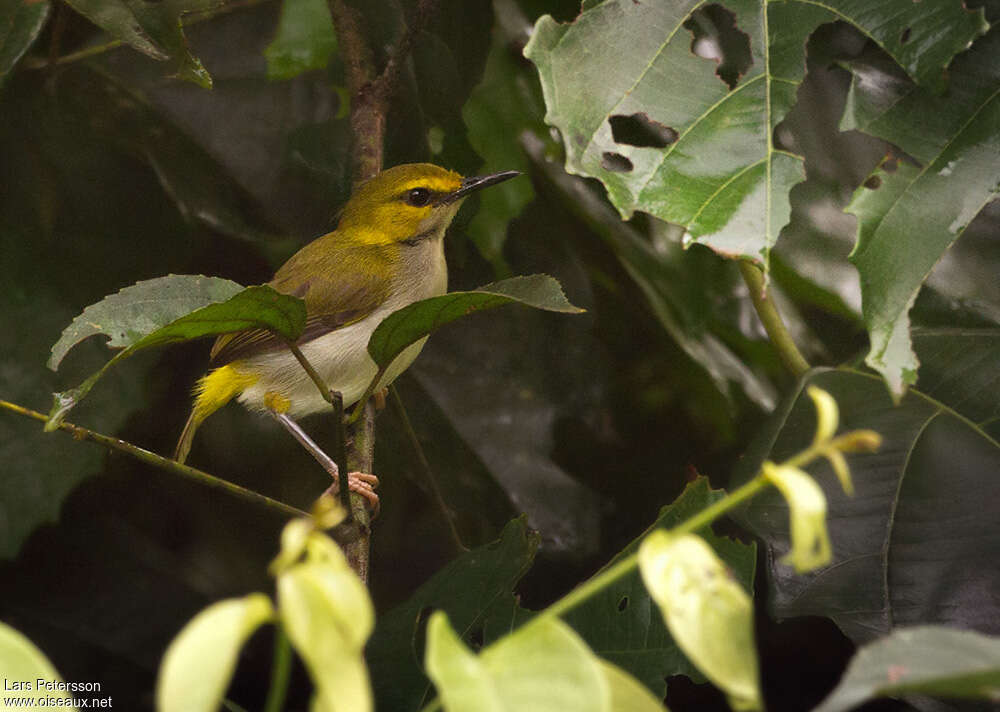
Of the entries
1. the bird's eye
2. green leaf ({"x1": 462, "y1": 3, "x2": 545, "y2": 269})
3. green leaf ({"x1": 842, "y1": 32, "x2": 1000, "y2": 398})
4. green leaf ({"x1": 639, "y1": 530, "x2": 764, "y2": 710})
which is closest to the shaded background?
green leaf ({"x1": 462, "y1": 3, "x2": 545, "y2": 269})

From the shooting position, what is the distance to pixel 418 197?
97.9 inches

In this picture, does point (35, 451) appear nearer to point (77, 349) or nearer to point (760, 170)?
point (77, 349)

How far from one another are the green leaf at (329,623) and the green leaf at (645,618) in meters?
0.89

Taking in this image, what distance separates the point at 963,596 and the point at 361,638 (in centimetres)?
127

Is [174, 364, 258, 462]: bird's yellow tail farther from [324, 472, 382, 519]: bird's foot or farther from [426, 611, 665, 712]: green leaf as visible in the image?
[426, 611, 665, 712]: green leaf

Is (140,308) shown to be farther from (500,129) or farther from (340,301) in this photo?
(500,129)

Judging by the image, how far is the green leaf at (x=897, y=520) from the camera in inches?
59.5

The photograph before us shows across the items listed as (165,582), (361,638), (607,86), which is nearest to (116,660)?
(165,582)

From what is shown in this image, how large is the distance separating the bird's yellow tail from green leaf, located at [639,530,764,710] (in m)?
1.80

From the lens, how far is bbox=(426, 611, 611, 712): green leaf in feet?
1.82

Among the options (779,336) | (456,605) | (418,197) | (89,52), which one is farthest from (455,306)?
(89,52)

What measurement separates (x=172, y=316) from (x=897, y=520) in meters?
1.16

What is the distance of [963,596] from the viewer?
1499mm

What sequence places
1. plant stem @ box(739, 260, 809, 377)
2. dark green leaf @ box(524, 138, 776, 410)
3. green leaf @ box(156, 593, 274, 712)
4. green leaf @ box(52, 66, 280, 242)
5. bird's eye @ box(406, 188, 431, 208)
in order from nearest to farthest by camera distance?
green leaf @ box(156, 593, 274, 712) < plant stem @ box(739, 260, 809, 377) < dark green leaf @ box(524, 138, 776, 410) < green leaf @ box(52, 66, 280, 242) < bird's eye @ box(406, 188, 431, 208)
